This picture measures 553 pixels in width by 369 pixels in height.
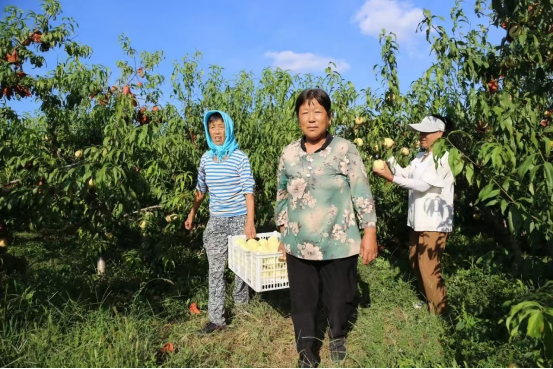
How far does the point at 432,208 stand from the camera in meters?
3.00

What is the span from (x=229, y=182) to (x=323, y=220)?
3.24 ft

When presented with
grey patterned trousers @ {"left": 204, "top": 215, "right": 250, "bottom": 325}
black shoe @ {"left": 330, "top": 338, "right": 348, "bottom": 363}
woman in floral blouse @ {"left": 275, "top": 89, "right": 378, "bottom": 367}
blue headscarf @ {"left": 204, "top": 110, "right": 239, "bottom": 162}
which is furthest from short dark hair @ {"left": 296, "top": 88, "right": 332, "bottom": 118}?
black shoe @ {"left": 330, "top": 338, "right": 348, "bottom": 363}

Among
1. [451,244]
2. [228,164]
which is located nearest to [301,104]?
[228,164]

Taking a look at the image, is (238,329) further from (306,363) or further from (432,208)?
(432,208)

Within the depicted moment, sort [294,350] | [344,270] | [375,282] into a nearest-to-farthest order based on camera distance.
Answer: [344,270]
[294,350]
[375,282]

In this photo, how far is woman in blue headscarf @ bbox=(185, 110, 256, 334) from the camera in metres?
3.03

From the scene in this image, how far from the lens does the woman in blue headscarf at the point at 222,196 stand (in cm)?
303

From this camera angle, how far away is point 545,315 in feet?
5.32

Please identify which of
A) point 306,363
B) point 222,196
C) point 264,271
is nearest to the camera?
point 306,363

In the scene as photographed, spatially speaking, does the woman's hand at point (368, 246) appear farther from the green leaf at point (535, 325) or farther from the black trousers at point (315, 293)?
the green leaf at point (535, 325)

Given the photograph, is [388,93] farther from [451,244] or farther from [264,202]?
[451,244]

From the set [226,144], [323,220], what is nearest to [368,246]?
[323,220]

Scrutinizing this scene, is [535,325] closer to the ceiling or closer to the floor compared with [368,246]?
closer to the floor

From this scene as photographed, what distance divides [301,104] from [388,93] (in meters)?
1.67
